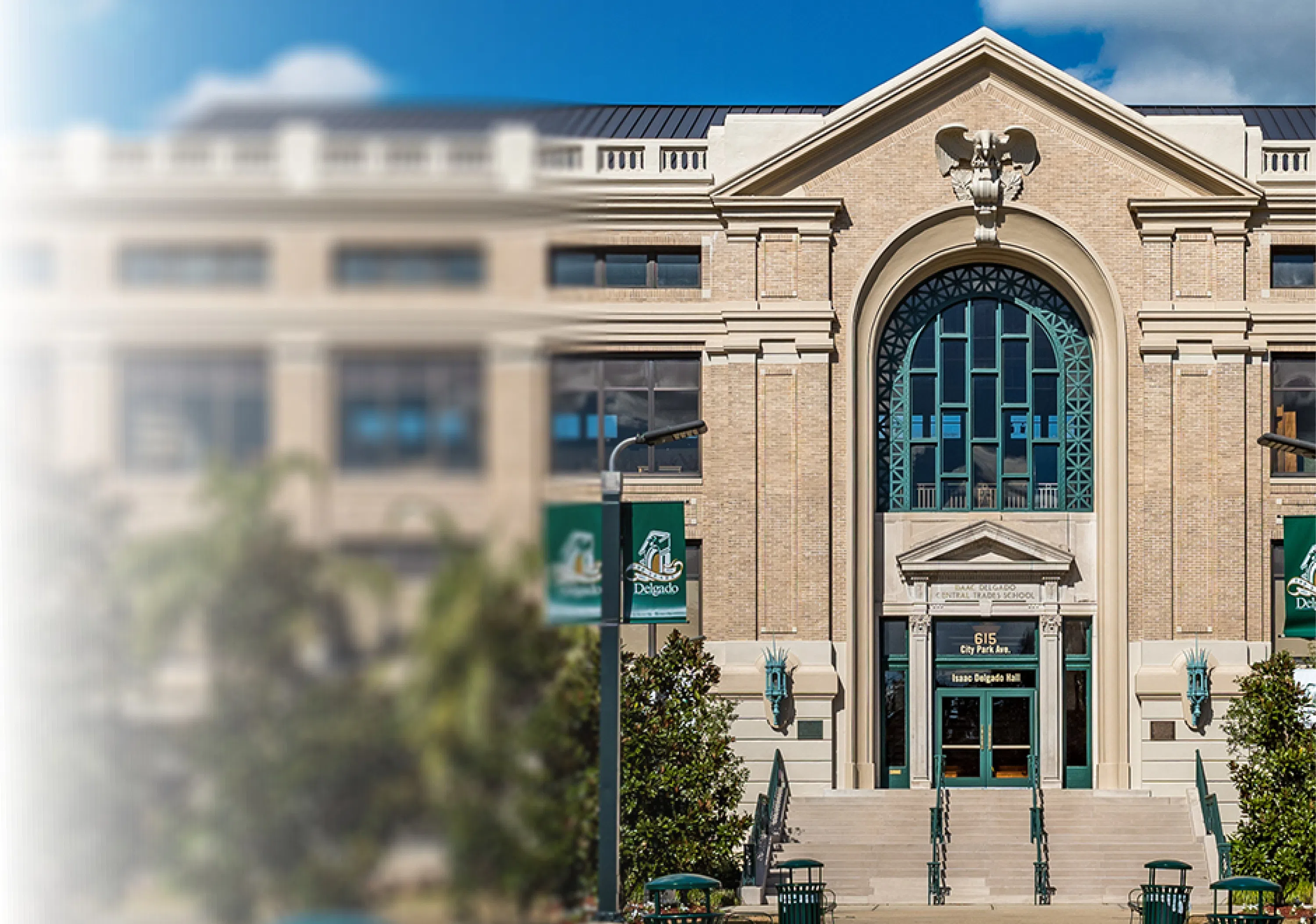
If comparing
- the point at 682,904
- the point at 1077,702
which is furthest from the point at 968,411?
the point at 682,904

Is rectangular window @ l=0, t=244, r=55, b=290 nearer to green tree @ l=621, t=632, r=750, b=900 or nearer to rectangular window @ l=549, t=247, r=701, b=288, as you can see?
green tree @ l=621, t=632, r=750, b=900

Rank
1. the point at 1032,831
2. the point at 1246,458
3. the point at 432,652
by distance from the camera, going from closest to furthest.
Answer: the point at 432,652
the point at 1032,831
the point at 1246,458

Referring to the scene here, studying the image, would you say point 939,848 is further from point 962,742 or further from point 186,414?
point 186,414

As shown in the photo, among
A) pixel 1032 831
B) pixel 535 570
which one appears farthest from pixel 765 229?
pixel 535 570

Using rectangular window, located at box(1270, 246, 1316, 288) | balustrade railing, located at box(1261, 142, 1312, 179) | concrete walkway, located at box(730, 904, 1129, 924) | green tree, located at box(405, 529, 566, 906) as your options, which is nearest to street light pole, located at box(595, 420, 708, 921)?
green tree, located at box(405, 529, 566, 906)

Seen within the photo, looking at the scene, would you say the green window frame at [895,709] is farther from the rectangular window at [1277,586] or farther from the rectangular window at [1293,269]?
the rectangular window at [1293,269]

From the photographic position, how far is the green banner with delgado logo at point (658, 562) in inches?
1284

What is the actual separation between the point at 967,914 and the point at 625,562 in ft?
34.9

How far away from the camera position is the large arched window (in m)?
39.2

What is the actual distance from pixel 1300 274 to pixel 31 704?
41610 millimetres

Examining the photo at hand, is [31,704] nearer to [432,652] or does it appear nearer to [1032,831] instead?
[432,652]

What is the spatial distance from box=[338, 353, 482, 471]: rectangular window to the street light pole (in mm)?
1678

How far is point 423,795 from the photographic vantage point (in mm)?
1476

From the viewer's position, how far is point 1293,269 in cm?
3953
